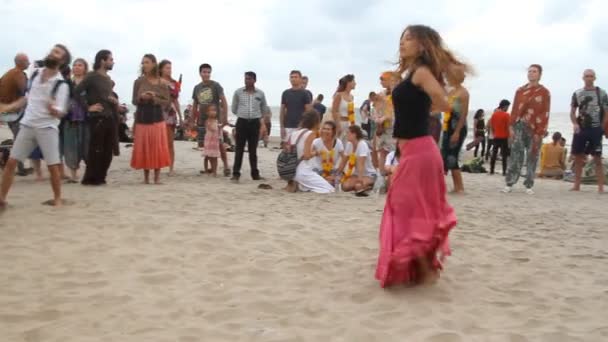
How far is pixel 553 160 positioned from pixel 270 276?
1042cm

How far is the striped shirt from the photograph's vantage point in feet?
29.8

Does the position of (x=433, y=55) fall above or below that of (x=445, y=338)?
above

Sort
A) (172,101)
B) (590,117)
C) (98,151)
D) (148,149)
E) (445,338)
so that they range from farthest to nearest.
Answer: (172,101)
(590,117)
(148,149)
(98,151)
(445,338)

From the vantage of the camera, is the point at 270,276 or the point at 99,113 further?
the point at 99,113

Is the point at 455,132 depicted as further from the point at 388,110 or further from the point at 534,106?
the point at 534,106

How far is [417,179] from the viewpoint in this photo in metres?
3.85

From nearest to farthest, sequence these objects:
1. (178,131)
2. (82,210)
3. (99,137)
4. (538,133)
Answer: (82,210) < (99,137) < (538,133) < (178,131)

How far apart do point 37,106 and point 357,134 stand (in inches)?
158

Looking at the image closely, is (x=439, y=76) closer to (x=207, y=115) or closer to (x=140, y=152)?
(x=140, y=152)

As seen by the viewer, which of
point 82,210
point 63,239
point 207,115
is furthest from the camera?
point 207,115

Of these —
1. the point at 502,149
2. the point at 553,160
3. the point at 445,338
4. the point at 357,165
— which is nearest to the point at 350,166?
the point at 357,165

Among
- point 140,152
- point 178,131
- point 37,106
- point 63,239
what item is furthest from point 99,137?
point 178,131

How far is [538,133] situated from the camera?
337 inches

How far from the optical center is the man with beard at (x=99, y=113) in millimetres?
7625
